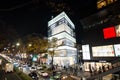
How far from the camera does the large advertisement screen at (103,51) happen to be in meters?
39.1

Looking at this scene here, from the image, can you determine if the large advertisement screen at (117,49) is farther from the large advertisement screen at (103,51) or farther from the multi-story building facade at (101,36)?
the large advertisement screen at (103,51)

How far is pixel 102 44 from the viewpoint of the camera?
41688 millimetres

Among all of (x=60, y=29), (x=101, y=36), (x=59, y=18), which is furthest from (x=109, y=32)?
(x=59, y=18)

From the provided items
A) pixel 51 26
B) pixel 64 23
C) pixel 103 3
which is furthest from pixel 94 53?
pixel 51 26

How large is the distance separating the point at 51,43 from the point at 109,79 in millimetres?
25936

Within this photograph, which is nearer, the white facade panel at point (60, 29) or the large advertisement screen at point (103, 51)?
the large advertisement screen at point (103, 51)

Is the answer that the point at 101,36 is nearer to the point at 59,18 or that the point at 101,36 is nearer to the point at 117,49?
the point at 117,49

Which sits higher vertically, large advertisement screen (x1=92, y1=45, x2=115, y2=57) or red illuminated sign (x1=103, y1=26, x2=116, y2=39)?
red illuminated sign (x1=103, y1=26, x2=116, y2=39)

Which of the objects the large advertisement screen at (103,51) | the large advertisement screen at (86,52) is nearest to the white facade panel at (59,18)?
the large advertisement screen at (86,52)

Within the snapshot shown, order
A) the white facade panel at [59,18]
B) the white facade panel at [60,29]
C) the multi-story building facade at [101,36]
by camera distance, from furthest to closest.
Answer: the white facade panel at [59,18] < the white facade panel at [60,29] < the multi-story building facade at [101,36]

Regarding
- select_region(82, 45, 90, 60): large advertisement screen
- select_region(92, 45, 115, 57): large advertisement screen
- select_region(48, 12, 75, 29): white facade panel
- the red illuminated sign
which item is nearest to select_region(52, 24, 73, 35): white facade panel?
select_region(48, 12, 75, 29): white facade panel

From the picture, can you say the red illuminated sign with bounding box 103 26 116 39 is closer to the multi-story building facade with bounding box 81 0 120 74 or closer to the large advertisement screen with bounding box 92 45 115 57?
the multi-story building facade with bounding box 81 0 120 74

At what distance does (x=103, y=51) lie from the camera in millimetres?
41281

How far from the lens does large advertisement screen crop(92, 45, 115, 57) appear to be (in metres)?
39.1
